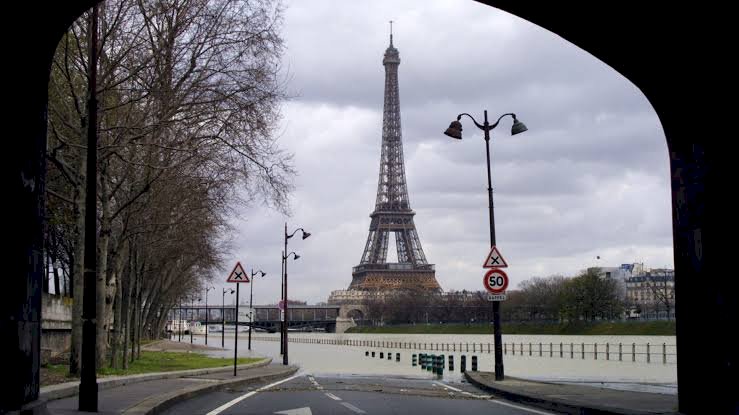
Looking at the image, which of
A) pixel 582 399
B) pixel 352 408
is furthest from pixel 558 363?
pixel 352 408

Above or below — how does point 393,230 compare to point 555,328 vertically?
above

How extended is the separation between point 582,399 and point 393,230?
491 feet

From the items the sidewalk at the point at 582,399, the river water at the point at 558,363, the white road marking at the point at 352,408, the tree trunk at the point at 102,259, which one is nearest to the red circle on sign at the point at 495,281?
the sidewalk at the point at 582,399

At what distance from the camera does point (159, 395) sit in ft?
58.2

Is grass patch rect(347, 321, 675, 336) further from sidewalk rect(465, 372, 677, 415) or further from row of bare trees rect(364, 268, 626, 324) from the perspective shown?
sidewalk rect(465, 372, 677, 415)

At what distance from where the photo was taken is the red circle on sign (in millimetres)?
24812

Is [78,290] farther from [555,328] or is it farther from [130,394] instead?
[555,328]

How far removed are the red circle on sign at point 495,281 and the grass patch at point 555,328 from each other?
6422 cm

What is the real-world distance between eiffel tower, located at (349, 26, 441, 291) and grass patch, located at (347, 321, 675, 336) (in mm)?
8743

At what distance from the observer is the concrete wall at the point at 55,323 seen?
38.8 meters

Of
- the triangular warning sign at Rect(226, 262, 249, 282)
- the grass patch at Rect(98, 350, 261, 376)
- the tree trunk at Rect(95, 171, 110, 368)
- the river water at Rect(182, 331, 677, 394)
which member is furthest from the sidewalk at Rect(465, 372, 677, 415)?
the grass patch at Rect(98, 350, 261, 376)

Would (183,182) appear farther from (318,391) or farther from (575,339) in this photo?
(575,339)

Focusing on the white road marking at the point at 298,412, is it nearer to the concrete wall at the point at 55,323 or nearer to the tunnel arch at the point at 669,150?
the tunnel arch at the point at 669,150

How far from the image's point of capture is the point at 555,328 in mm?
116312
